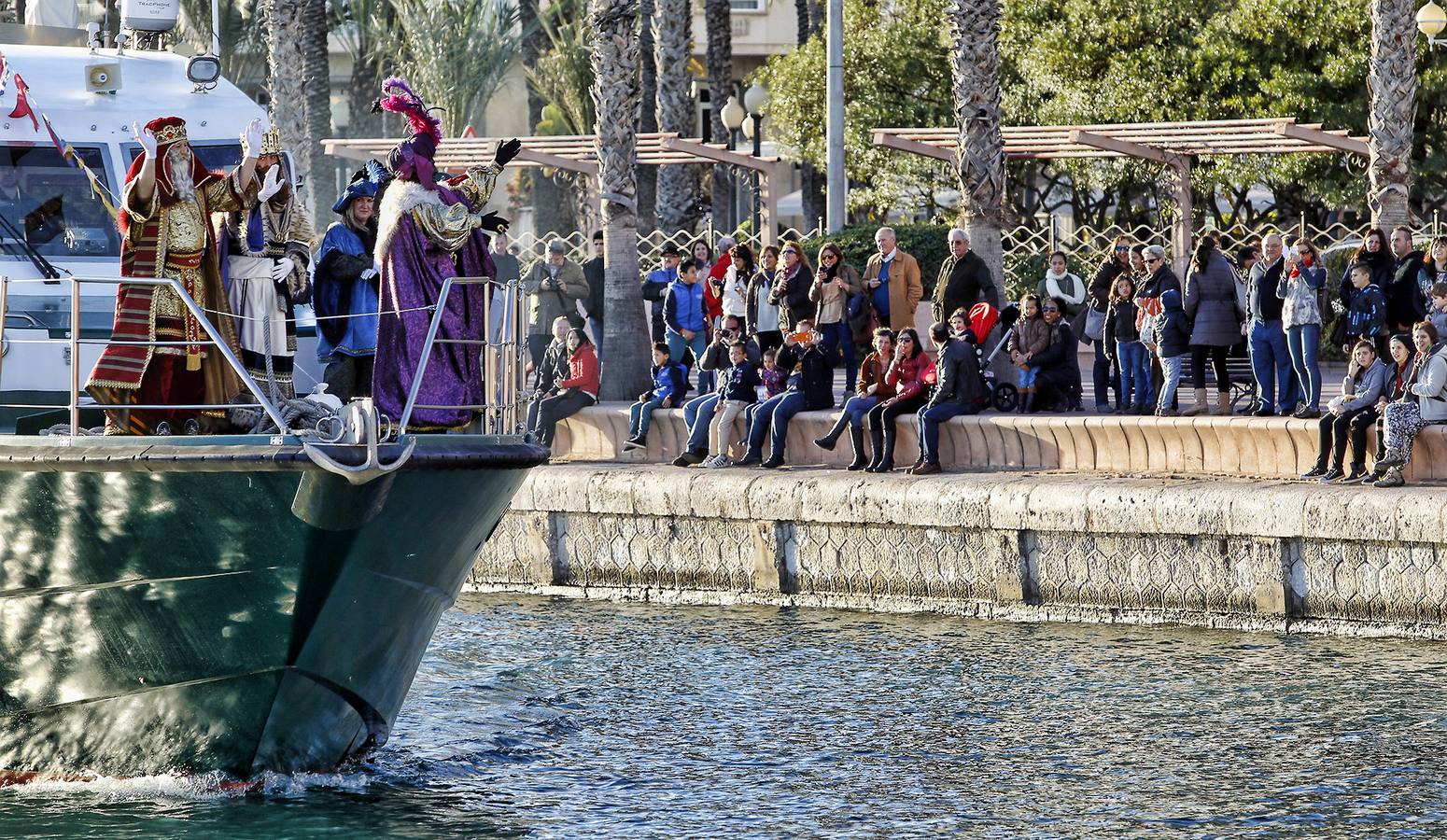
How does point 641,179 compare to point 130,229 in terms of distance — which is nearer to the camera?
point 130,229

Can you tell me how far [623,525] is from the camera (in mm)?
17016

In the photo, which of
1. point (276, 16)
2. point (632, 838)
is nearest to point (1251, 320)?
point (632, 838)

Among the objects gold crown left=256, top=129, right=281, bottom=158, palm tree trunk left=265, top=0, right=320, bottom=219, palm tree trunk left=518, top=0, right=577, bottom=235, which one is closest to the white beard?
gold crown left=256, top=129, right=281, bottom=158

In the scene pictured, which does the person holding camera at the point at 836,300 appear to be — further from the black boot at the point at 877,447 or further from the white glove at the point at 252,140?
the white glove at the point at 252,140

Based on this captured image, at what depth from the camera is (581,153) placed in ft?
89.6

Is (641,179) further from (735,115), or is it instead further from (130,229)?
(130,229)

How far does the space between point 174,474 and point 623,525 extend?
7.27 meters

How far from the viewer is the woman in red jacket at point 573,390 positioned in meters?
18.3

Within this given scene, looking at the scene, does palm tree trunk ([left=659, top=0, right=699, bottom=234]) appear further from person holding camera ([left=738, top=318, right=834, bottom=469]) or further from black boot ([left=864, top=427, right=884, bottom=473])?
black boot ([left=864, top=427, right=884, bottom=473])

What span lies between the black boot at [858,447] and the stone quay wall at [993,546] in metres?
0.34

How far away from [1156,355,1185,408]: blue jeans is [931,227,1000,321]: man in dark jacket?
6.55 feet

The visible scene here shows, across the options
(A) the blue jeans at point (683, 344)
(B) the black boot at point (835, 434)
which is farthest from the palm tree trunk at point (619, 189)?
(B) the black boot at point (835, 434)

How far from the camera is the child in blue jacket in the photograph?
1795cm

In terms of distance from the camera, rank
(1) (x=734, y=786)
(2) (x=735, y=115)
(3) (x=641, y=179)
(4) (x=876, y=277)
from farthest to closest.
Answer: (3) (x=641, y=179) < (2) (x=735, y=115) < (4) (x=876, y=277) < (1) (x=734, y=786)
